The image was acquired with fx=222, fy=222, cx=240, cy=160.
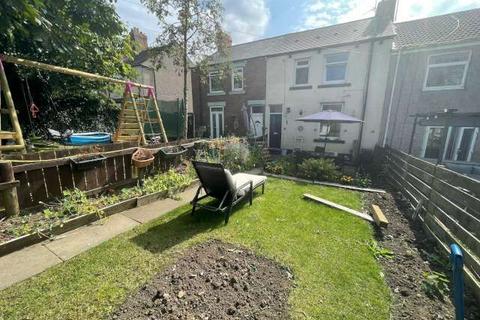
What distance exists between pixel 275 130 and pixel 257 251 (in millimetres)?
10713

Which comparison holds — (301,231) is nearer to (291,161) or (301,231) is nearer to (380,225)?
(380,225)

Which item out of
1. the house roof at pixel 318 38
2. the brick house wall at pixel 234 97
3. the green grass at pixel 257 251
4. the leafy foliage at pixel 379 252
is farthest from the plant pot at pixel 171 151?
the house roof at pixel 318 38

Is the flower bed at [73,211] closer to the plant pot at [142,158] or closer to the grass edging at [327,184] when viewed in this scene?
the plant pot at [142,158]

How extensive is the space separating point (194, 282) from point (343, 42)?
12154mm

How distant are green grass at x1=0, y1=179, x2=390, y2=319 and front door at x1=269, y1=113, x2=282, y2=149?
341 inches

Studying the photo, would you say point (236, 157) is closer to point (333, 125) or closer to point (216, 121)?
point (333, 125)

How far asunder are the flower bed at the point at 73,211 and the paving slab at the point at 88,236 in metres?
0.15

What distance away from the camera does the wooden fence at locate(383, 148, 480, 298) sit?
2.82 m

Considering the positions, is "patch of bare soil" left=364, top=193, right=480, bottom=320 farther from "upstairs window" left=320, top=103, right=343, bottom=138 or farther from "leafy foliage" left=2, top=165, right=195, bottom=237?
"upstairs window" left=320, top=103, right=343, bottom=138

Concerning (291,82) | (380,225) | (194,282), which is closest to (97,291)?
(194,282)

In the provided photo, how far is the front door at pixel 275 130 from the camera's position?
13203 millimetres

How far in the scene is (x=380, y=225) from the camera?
4.24m

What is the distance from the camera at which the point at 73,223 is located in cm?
378

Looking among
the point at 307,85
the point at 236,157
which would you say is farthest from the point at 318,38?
the point at 236,157
